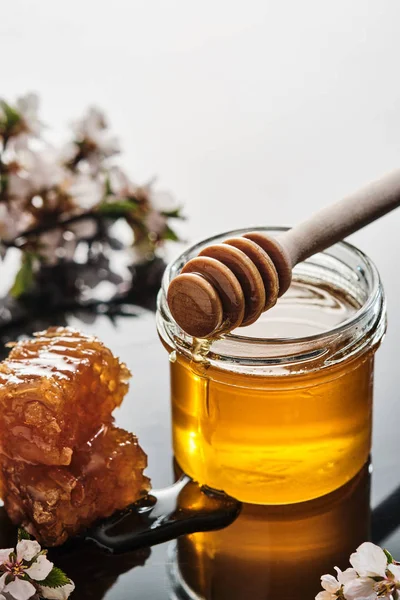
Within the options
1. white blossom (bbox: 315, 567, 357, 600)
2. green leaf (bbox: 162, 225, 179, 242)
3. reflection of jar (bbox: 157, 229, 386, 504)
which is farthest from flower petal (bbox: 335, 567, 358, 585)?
green leaf (bbox: 162, 225, 179, 242)

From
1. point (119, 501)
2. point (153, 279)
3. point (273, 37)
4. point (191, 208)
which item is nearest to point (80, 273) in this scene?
point (153, 279)

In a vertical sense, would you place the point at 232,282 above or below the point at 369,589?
above

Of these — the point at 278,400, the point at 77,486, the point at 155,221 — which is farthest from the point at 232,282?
the point at 155,221

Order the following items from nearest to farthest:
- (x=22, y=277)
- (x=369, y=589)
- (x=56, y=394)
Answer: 1. (x=369, y=589)
2. (x=56, y=394)
3. (x=22, y=277)

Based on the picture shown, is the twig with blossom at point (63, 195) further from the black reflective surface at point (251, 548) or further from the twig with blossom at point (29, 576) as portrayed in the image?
the twig with blossom at point (29, 576)

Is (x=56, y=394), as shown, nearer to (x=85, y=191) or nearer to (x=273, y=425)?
(x=273, y=425)

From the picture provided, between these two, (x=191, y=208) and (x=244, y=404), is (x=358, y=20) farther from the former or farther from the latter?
(x=244, y=404)

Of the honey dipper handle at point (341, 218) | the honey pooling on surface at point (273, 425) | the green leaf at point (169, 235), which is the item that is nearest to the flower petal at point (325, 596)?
the honey pooling on surface at point (273, 425)

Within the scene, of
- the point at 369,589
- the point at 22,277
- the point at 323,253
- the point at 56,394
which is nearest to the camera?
the point at 369,589
